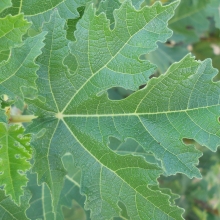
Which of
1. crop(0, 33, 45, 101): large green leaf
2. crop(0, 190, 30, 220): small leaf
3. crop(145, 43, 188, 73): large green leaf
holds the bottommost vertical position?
crop(145, 43, 188, 73): large green leaf

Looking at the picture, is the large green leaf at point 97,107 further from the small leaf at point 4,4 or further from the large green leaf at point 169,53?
the large green leaf at point 169,53

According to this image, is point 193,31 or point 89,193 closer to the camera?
point 89,193

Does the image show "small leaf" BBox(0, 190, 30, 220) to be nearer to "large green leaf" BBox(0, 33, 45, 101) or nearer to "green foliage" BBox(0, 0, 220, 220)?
"green foliage" BBox(0, 0, 220, 220)

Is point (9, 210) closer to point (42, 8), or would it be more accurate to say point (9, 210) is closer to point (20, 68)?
point (20, 68)

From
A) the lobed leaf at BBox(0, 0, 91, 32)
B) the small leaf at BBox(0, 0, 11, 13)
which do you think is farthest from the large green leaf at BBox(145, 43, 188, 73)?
the small leaf at BBox(0, 0, 11, 13)

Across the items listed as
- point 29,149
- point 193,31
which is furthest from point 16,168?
point 193,31

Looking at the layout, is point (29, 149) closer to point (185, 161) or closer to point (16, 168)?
point (16, 168)
